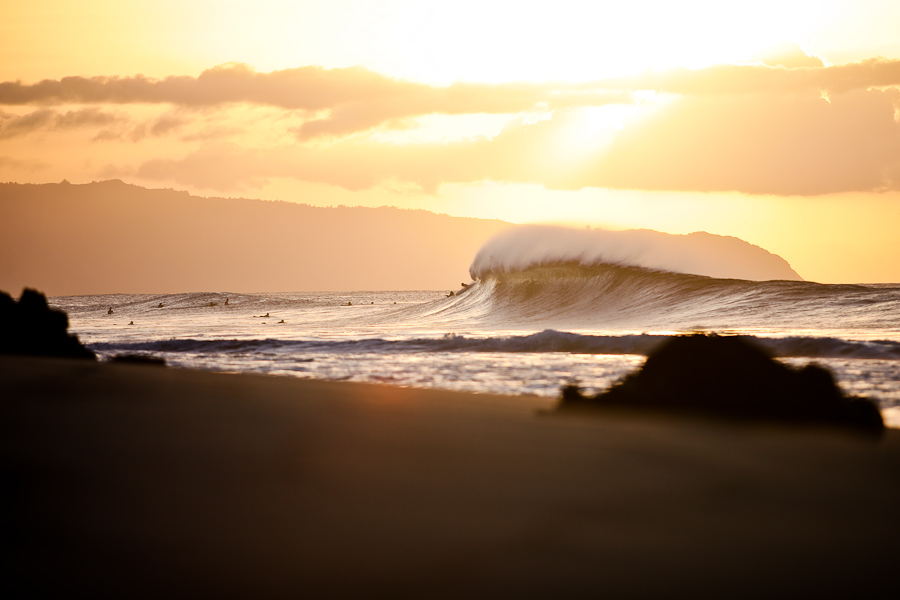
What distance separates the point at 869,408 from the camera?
473 centimetres

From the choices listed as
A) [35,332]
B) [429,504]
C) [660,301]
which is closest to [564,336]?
[35,332]

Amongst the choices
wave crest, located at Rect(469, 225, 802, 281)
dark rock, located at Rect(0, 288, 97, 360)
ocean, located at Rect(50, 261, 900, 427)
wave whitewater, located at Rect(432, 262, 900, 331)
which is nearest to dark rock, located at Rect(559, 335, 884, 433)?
ocean, located at Rect(50, 261, 900, 427)

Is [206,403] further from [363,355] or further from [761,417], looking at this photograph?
[363,355]

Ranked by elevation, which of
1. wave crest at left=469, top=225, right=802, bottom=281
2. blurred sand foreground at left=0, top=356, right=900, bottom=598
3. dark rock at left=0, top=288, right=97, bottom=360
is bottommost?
blurred sand foreground at left=0, top=356, right=900, bottom=598

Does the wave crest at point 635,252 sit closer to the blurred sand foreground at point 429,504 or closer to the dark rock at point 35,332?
the dark rock at point 35,332

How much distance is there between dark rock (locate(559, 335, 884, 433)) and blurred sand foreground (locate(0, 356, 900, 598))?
317mm

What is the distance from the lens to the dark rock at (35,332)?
8.42 meters

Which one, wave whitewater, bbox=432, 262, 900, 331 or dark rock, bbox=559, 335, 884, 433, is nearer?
dark rock, bbox=559, 335, 884, 433

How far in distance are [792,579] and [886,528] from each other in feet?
2.62

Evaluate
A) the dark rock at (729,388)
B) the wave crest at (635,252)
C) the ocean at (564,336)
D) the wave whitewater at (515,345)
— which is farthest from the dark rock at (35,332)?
the wave crest at (635,252)

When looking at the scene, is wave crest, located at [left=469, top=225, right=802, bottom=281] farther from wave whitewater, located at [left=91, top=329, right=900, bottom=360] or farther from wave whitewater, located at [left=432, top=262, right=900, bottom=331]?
A: wave whitewater, located at [left=91, top=329, right=900, bottom=360]

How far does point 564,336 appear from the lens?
11.9 m

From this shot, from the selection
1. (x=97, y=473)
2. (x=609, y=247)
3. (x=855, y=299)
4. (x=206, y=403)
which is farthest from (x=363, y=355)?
(x=609, y=247)

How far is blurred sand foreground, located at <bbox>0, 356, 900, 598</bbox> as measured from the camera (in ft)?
7.68
